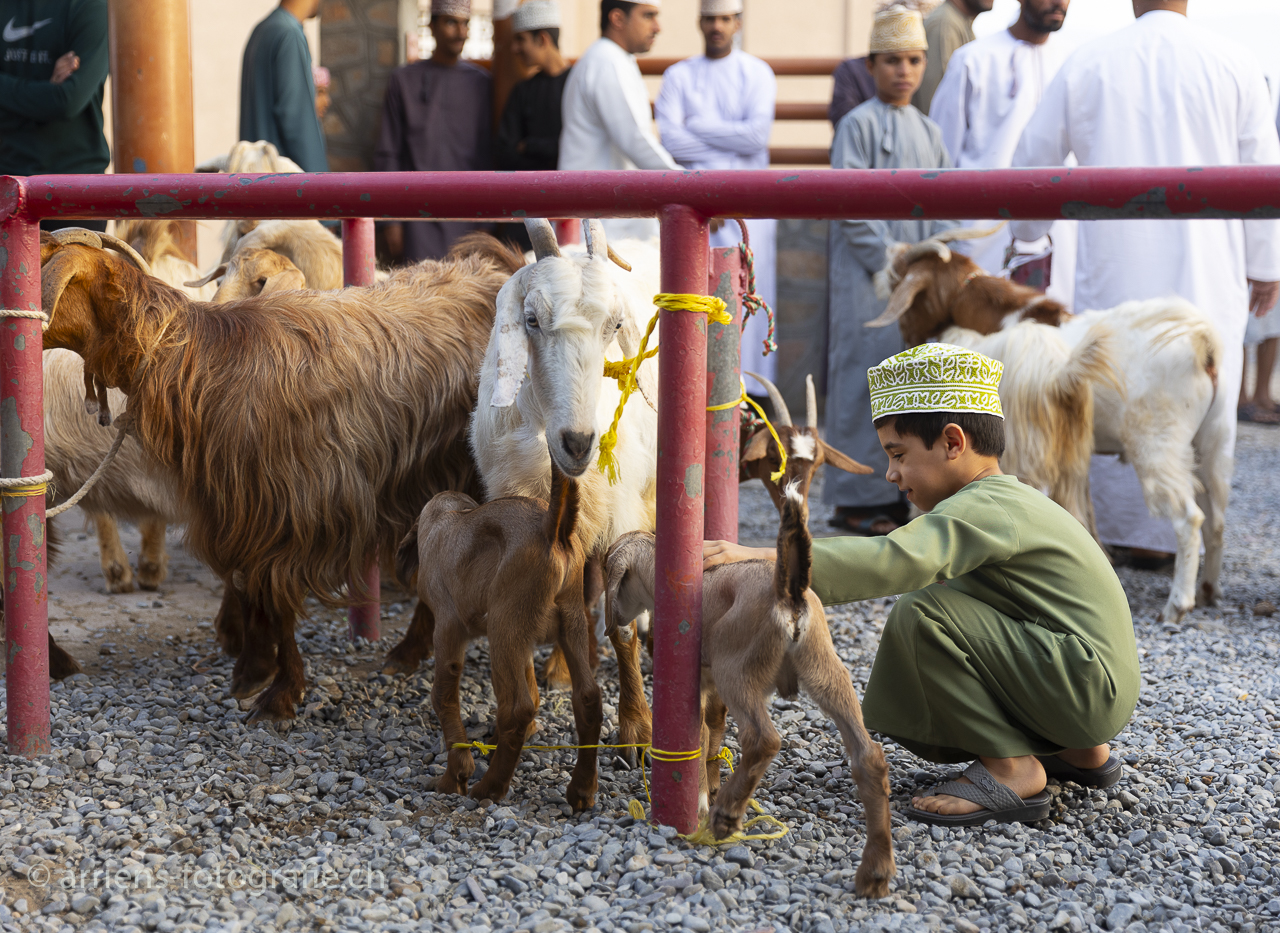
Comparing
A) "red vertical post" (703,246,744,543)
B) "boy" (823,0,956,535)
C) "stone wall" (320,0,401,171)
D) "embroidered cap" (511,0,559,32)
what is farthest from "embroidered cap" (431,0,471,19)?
"red vertical post" (703,246,744,543)

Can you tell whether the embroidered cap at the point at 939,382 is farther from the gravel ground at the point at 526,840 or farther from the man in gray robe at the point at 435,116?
the man in gray robe at the point at 435,116

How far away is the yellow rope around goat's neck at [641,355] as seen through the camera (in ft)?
7.12

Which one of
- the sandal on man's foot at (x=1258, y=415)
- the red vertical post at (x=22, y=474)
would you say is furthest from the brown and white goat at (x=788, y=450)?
the sandal on man's foot at (x=1258, y=415)

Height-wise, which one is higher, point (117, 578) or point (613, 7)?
point (613, 7)

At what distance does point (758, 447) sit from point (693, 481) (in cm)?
195

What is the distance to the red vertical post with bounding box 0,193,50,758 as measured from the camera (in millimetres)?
2570

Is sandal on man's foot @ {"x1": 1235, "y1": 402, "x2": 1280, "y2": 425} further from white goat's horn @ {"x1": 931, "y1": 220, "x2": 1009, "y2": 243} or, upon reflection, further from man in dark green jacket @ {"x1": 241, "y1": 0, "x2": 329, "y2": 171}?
man in dark green jacket @ {"x1": 241, "y1": 0, "x2": 329, "y2": 171}

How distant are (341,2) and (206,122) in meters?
1.79

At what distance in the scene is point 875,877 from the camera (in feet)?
6.71

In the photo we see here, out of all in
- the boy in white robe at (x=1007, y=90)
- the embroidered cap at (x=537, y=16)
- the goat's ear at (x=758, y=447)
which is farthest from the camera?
the embroidered cap at (x=537, y=16)

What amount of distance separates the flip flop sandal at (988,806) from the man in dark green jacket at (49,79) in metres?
4.26

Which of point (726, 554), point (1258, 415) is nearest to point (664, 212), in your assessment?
point (726, 554)

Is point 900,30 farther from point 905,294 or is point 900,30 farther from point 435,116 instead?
point 435,116

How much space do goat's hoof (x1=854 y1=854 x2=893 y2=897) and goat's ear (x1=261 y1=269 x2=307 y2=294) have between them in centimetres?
272
